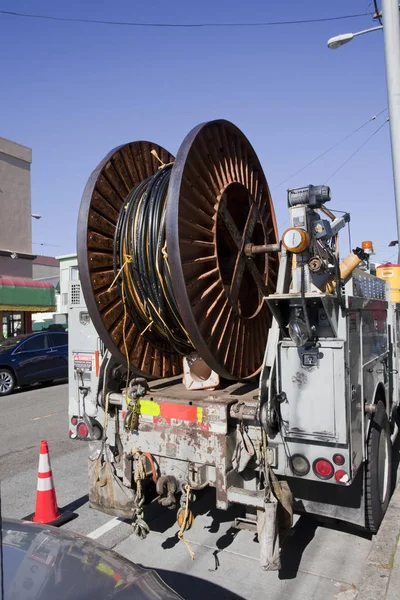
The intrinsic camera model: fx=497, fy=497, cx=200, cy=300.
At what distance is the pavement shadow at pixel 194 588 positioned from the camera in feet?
11.3

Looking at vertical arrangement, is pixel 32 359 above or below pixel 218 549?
above

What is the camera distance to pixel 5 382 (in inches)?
488

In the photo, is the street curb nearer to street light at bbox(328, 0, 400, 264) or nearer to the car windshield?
street light at bbox(328, 0, 400, 264)

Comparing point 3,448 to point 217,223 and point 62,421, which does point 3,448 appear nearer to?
point 62,421

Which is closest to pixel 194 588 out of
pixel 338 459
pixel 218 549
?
pixel 218 549

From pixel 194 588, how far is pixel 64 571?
5.50ft

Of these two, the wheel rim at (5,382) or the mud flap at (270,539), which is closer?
the mud flap at (270,539)

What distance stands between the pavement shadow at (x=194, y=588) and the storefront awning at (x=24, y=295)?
17.5 meters

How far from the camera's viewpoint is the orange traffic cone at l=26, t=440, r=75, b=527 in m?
4.61

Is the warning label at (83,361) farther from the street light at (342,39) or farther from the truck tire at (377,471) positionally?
the street light at (342,39)

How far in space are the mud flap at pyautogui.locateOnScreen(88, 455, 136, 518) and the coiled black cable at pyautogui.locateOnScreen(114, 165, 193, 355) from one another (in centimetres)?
126

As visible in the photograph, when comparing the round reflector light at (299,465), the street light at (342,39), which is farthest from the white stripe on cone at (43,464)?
the street light at (342,39)

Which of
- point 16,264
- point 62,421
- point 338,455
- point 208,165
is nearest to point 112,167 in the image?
point 208,165

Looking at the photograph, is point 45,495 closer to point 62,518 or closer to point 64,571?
point 62,518
